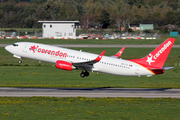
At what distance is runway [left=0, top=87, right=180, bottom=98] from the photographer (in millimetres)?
48656

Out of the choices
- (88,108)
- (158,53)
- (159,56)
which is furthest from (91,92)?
(158,53)

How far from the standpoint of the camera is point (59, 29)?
17075 cm

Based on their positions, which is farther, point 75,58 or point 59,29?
point 59,29

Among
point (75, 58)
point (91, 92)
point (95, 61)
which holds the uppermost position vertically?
point (75, 58)

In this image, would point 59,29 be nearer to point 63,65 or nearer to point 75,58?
point 75,58

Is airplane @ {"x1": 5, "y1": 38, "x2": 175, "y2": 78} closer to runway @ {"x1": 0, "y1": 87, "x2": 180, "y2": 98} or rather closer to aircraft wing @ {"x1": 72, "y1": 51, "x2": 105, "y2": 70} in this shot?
aircraft wing @ {"x1": 72, "y1": 51, "x2": 105, "y2": 70}

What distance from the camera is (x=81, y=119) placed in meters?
35.0

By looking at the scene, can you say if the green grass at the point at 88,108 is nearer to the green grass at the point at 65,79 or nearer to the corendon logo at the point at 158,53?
the corendon logo at the point at 158,53

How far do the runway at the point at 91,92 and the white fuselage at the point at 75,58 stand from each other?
10.7 feet

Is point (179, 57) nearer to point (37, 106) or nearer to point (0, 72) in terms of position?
point (0, 72)

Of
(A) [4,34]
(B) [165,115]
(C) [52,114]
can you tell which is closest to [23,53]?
(C) [52,114]

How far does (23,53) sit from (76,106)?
20236mm

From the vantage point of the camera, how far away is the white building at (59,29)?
170 metres

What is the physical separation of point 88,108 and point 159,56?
2065cm
